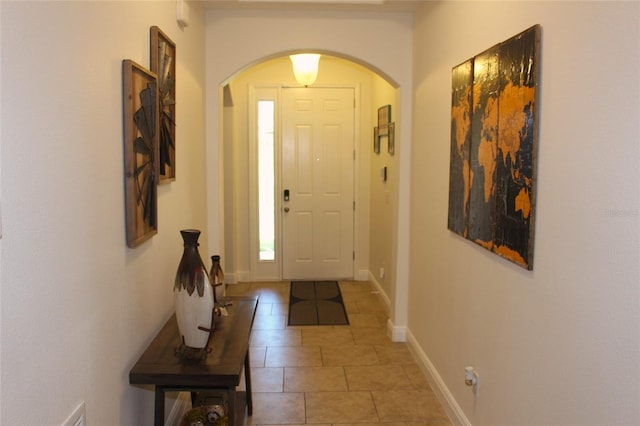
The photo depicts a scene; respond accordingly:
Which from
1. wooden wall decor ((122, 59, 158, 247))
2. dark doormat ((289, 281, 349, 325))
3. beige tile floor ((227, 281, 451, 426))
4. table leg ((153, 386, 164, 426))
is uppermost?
wooden wall decor ((122, 59, 158, 247))

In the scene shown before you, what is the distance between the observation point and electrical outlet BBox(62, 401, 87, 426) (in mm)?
1454

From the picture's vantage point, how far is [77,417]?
1.51 metres

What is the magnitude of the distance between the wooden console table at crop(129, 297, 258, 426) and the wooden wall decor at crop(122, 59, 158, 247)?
45 cm

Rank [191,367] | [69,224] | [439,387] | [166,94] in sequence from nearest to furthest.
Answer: [69,224]
[191,367]
[166,94]
[439,387]

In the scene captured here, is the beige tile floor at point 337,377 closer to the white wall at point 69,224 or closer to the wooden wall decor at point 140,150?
the white wall at point 69,224

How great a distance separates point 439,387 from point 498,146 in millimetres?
1594

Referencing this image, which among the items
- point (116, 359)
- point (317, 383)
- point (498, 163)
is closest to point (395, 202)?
point (317, 383)

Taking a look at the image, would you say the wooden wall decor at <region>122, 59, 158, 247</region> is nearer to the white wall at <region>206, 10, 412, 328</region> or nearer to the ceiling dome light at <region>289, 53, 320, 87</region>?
the white wall at <region>206, 10, 412, 328</region>

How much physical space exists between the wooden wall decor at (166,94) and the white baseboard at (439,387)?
6.27 feet

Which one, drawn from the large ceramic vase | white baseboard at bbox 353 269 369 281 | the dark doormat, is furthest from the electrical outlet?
white baseboard at bbox 353 269 369 281

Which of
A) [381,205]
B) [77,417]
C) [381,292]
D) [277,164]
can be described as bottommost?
[381,292]

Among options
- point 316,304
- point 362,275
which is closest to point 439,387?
point 316,304

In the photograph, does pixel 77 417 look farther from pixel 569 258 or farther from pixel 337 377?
pixel 337 377

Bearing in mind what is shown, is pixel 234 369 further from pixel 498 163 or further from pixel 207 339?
pixel 498 163
